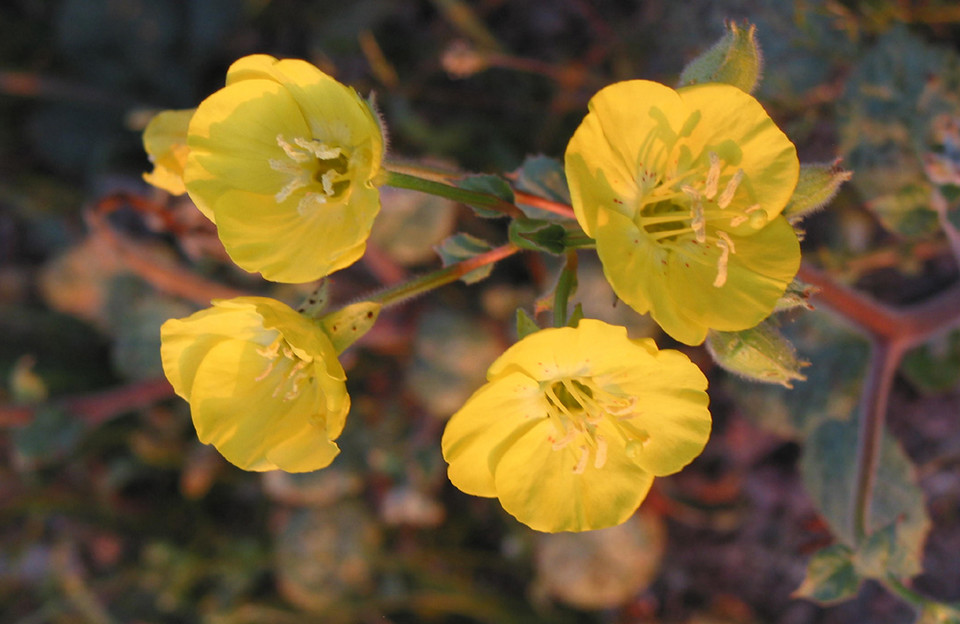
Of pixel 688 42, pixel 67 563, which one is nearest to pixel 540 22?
pixel 688 42

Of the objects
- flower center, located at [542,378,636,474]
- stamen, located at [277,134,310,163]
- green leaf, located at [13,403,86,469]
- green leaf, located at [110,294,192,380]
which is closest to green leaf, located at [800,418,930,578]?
flower center, located at [542,378,636,474]

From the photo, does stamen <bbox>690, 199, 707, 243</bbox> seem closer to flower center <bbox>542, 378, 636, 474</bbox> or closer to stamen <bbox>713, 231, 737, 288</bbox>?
stamen <bbox>713, 231, 737, 288</bbox>

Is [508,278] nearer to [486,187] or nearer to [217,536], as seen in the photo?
[486,187]

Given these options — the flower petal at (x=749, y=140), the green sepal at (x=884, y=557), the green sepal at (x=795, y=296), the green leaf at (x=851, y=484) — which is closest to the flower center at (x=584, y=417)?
the green sepal at (x=795, y=296)

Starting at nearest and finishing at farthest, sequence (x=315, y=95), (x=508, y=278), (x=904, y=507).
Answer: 1. (x=315, y=95)
2. (x=904, y=507)
3. (x=508, y=278)

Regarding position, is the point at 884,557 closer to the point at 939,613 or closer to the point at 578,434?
the point at 939,613

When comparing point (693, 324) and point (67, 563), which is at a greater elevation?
point (693, 324)
